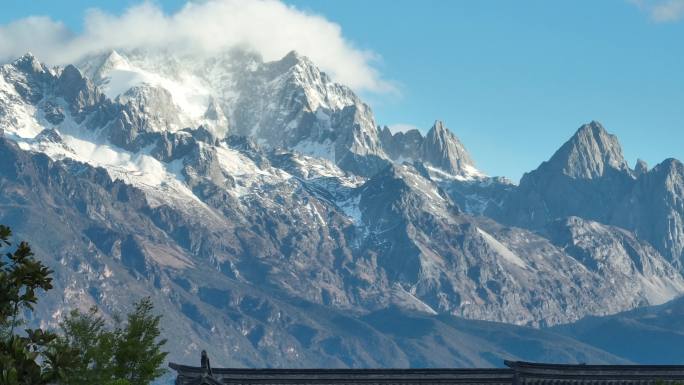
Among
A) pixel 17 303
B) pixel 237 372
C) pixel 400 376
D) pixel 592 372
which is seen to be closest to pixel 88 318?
pixel 237 372

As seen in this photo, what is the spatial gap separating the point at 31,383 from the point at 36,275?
14.5ft

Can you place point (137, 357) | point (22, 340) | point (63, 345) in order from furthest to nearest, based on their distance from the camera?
point (137, 357), point (63, 345), point (22, 340)

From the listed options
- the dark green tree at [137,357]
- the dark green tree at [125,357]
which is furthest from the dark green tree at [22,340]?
the dark green tree at [137,357]

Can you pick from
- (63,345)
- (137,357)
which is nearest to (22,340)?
(63,345)

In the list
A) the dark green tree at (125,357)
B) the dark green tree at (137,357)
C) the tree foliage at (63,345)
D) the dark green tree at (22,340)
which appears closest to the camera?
the dark green tree at (22,340)

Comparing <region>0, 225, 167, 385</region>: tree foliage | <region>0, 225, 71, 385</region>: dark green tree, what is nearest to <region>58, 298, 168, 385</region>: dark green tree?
<region>0, 225, 167, 385</region>: tree foliage

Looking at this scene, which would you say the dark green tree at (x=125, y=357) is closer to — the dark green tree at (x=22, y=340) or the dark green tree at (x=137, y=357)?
the dark green tree at (x=137, y=357)

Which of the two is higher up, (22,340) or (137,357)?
(137,357)

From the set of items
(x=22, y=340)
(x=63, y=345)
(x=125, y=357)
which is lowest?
(x=22, y=340)

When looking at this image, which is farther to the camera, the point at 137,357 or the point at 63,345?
the point at 137,357

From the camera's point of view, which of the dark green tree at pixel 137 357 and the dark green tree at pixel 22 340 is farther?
the dark green tree at pixel 137 357

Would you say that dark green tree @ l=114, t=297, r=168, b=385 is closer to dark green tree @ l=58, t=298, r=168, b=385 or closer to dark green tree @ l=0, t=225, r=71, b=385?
dark green tree @ l=58, t=298, r=168, b=385

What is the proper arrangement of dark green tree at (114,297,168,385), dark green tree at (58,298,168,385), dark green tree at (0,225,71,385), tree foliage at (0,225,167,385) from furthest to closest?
dark green tree at (114,297,168,385) → dark green tree at (58,298,168,385) → tree foliage at (0,225,167,385) → dark green tree at (0,225,71,385)

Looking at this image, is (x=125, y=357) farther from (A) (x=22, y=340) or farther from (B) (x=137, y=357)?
(A) (x=22, y=340)
